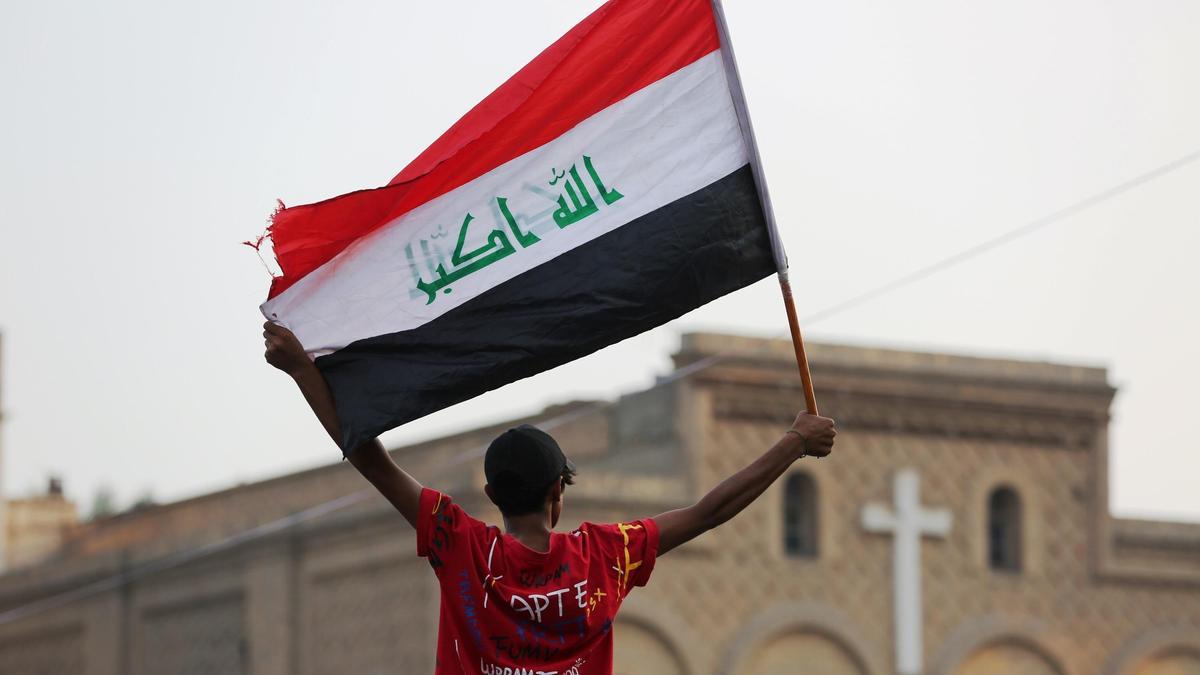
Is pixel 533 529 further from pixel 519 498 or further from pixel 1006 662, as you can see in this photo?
pixel 1006 662

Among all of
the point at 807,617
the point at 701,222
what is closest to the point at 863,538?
the point at 807,617

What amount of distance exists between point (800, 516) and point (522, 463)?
22.9 metres

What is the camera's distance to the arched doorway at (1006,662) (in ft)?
88.8

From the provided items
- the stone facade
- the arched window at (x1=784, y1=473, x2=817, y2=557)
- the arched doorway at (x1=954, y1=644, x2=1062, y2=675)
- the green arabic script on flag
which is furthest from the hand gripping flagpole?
the stone facade

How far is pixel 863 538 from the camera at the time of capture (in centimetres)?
2677

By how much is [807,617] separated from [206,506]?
7.87 metres

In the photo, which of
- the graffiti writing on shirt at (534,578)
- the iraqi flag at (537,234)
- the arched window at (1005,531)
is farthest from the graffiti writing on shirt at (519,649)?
the arched window at (1005,531)

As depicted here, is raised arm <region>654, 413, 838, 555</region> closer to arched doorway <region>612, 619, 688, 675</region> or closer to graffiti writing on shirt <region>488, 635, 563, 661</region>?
graffiti writing on shirt <region>488, 635, 563, 661</region>

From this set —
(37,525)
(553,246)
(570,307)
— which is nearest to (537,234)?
(553,246)

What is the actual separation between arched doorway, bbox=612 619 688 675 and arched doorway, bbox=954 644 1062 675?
393cm

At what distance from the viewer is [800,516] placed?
2681 cm

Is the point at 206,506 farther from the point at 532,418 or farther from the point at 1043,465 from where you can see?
the point at 1043,465

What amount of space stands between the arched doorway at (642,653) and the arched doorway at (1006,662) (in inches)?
155

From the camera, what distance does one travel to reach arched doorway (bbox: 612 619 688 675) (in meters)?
24.7
